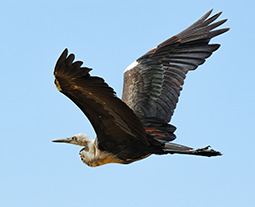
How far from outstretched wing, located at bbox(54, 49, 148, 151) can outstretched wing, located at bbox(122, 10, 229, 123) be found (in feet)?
3.65

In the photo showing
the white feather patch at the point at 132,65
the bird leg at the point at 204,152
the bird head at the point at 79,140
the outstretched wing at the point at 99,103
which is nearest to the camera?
the outstretched wing at the point at 99,103

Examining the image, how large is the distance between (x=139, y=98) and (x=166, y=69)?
3.24 ft

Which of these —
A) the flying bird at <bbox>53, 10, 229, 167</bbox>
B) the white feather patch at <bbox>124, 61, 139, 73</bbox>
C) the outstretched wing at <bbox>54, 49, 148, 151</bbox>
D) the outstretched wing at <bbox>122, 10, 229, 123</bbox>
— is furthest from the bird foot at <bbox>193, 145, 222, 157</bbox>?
the white feather patch at <bbox>124, 61, 139, 73</bbox>

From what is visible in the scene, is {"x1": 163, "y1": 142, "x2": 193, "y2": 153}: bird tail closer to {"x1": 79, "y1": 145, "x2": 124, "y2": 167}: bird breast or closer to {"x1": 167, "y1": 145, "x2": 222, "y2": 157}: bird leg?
{"x1": 167, "y1": 145, "x2": 222, "y2": 157}: bird leg

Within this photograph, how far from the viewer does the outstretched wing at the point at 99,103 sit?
8102mm

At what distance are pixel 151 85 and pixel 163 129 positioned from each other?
1.44m

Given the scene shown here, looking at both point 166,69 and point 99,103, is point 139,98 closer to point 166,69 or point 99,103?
point 166,69

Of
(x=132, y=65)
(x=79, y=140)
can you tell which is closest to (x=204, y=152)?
(x=79, y=140)

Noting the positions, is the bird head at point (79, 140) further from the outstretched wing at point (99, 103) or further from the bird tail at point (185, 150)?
the bird tail at point (185, 150)

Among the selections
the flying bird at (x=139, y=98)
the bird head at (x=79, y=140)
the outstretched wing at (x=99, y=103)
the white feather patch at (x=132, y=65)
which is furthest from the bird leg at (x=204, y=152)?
the white feather patch at (x=132, y=65)

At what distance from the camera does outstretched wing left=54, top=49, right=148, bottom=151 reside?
26.6 feet

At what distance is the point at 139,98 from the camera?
11.0 m

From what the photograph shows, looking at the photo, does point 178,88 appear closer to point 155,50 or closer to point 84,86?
point 155,50

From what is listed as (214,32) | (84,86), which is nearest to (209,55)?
(214,32)
